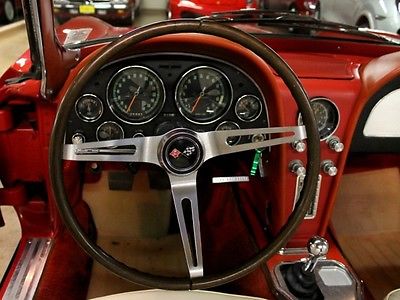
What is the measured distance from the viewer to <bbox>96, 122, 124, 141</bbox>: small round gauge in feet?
5.09

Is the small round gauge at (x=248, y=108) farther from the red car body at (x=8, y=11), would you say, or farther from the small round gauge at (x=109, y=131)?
the red car body at (x=8, y=11)

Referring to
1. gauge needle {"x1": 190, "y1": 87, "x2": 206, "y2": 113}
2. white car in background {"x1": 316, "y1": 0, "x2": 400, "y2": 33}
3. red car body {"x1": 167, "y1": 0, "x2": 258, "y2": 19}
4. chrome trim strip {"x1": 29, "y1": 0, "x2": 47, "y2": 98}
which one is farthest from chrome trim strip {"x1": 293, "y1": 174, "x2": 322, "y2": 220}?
red car body {"x1": 167, "y1": 0, "x2": 258, "y2": 19}

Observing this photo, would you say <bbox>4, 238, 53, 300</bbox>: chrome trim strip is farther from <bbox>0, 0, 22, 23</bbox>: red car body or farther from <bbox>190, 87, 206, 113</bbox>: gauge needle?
<bbox>0, 0, 22, 23</bbox>: red car body

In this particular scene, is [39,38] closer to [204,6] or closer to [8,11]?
[204,6]

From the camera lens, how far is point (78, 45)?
1.86 meters

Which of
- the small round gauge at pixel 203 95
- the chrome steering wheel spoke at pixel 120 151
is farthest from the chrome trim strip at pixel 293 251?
the chrome steering wheel spoke at pixel 120 151

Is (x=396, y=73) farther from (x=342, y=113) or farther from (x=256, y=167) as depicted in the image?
(x=256, y=167)

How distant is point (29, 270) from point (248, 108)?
0.94 m

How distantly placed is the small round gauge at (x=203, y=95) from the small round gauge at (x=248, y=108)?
0.04 m

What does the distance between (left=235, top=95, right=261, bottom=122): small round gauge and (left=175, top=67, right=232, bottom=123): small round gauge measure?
0.04 m

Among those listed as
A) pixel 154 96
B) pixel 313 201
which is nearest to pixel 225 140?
pixel 154 96

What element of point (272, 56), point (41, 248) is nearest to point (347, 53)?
point (272, 56)

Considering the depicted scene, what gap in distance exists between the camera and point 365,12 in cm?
552

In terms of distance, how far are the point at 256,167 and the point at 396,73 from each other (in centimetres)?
53
